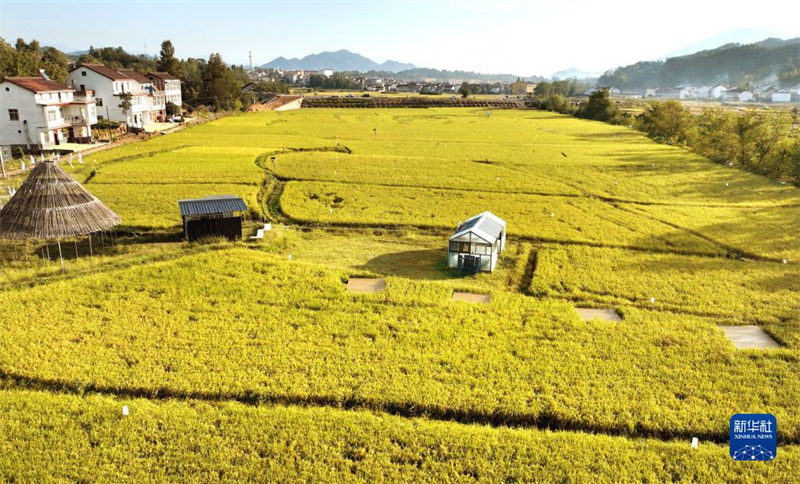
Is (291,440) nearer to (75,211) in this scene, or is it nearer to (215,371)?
(215,371)

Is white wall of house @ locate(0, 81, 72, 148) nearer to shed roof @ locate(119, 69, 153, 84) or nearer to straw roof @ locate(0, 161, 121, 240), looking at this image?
shed roof @ locate(119, 69, 153, 84)

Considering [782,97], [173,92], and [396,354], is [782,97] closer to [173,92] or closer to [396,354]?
[173,92]

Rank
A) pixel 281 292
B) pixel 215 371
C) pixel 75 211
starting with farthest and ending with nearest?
pixel 75 211, pixel 281 292, pixel 215 371

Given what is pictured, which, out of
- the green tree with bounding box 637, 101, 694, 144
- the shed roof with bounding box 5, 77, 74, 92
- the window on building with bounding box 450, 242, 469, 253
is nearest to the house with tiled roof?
the shed roof with bounding box 5, 77, 74, 92

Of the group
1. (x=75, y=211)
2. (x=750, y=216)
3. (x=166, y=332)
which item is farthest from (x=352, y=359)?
(x=750, y=216)

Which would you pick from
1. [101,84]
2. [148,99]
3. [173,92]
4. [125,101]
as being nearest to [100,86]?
[101,84]

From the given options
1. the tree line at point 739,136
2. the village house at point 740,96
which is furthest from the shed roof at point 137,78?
the village house at point 740,96

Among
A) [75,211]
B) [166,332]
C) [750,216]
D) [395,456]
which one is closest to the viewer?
[395,456]
